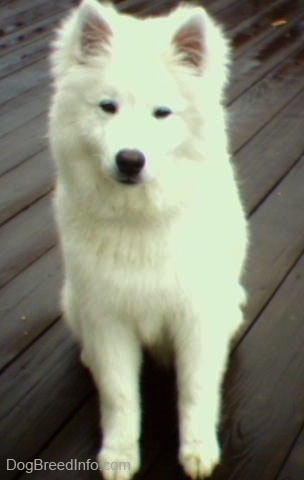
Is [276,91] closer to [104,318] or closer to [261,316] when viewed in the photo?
[261,316]

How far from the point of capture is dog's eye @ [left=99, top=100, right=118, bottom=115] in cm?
136

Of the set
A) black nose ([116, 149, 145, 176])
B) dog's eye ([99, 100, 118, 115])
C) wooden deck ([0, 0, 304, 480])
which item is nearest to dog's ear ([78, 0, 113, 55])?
dog's eye ([99, 100, 118, 115])

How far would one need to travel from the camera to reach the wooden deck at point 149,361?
1.66 m

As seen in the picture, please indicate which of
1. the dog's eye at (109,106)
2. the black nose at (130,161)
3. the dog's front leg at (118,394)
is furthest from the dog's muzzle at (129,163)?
the dog's front leg at (118,394)

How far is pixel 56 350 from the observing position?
1.94 meters

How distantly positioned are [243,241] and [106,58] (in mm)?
607

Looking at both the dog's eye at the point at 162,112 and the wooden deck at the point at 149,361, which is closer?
the dog's eye at the point at 162,112

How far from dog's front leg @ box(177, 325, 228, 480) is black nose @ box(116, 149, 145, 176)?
0.45 m

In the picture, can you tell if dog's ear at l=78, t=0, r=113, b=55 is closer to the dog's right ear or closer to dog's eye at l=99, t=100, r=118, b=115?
the dog's right ear

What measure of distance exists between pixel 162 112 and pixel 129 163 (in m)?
0.13

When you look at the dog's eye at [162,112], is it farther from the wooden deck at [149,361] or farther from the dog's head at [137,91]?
the wooden deck at [149,361]

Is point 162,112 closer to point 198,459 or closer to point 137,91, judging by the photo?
point 137,91

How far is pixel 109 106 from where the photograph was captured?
1.37 m

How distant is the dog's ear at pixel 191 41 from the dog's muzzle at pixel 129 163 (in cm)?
23
